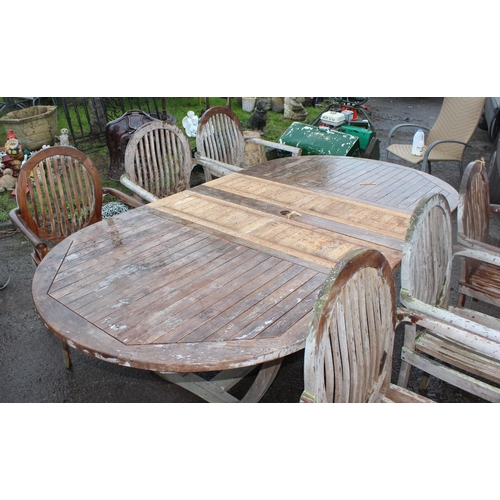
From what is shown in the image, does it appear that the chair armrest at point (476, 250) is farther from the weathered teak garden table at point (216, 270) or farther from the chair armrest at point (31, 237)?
the chair armrest at point (31, 237)

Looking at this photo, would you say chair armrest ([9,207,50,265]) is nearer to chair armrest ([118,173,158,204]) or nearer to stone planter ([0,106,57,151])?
chair armrest ([118,173,158,204])

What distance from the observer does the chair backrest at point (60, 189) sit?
2.46 metres

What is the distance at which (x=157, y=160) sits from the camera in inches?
128

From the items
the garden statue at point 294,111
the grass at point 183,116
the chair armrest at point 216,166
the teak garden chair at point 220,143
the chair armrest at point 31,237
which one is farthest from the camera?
the garden statue at point 294,111

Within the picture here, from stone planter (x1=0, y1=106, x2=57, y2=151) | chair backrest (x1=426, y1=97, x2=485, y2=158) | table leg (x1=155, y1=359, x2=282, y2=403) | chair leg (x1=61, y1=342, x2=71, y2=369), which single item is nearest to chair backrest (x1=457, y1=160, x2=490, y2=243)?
table leg (x1=155, y1=359, x2=282, y2=403)

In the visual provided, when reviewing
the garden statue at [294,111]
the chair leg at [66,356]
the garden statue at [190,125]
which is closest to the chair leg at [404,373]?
the chair leg at [66,356]

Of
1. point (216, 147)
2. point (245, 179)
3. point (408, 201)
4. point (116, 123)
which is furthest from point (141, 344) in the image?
point (116, 123)

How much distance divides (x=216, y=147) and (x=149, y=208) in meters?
1.30

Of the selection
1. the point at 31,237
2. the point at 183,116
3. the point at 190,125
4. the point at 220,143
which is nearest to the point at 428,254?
the point at 31,237

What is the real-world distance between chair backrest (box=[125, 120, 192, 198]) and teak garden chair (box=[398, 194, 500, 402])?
1.94 m

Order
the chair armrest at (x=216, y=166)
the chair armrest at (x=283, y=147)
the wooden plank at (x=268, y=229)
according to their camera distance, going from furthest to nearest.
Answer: the chair armrest at (x=283, y=147), the chair armrest at (x=216, y=166), the wooden plank at (x=268, y=229)

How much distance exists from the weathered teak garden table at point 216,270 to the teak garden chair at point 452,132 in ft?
6.28

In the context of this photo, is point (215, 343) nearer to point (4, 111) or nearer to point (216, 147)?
point (216, 147)

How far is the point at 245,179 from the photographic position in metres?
2.98
